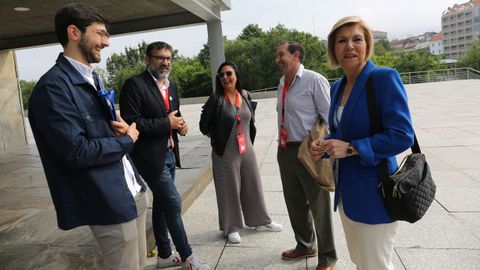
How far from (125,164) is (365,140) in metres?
1.31

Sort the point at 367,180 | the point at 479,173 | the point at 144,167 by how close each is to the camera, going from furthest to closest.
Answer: the point at 479,173
the point at 144,167
the point at 367,180

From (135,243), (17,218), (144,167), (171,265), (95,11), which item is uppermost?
(95,11)

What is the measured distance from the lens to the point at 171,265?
3.19 m

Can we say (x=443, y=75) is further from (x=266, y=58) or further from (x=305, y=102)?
(x=305, y=102)

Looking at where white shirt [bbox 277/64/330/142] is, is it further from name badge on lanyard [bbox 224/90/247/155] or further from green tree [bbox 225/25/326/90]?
green tree [bbox 225/25/326/90]

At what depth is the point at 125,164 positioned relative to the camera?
208 cm

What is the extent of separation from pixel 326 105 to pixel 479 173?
3648 mm

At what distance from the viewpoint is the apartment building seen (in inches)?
4589

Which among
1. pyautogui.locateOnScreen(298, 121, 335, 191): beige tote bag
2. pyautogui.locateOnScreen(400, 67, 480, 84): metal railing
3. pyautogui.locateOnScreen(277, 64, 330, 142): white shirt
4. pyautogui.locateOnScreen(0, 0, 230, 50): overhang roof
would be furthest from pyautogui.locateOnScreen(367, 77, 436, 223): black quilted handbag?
pyautogui.locateOnScreen(400, 67, 480, 84): metal railing

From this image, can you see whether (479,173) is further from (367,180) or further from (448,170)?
(367,180)

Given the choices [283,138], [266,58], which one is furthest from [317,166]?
[266,58]

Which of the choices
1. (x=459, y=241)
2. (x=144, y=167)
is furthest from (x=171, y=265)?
(x=459, y=241)

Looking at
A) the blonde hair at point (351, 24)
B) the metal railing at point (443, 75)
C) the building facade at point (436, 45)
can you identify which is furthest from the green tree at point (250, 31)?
the building facade at point (436, 45)

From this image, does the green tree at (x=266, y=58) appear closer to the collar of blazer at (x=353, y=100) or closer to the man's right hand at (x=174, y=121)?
the man's right hand at (x=174, y=121)
